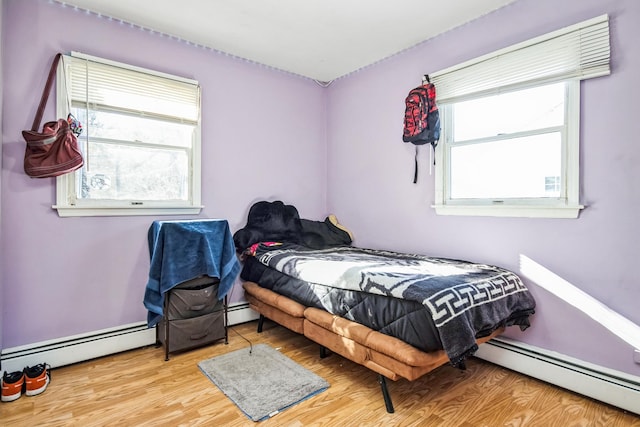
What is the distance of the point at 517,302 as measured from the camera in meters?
2.15

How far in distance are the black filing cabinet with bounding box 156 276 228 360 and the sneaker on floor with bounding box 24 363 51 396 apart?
2.31ft

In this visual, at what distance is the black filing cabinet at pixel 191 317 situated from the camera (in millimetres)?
2566

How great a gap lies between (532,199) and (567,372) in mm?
1102

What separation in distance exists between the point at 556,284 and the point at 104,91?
11.3ft

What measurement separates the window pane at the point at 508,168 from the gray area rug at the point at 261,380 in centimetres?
184

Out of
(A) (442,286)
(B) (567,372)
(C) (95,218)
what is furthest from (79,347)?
(B) (567,372)

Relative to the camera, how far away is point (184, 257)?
2555 millimetres

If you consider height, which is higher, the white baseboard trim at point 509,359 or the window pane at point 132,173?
the window pane at point 132,173

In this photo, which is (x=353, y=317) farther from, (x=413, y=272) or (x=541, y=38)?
(x=541, y=38)

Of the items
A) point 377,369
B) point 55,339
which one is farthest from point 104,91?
point 377,369

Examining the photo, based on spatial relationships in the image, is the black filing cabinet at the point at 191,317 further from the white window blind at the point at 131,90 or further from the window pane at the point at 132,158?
the white window blind at the point at 131,90

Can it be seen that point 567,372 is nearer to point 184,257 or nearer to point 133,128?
point 184,257

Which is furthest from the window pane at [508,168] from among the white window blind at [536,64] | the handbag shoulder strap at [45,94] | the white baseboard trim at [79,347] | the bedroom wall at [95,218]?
the handbag shoulder strap at [45,94]

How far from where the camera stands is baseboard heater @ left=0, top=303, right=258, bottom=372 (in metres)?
2.26
